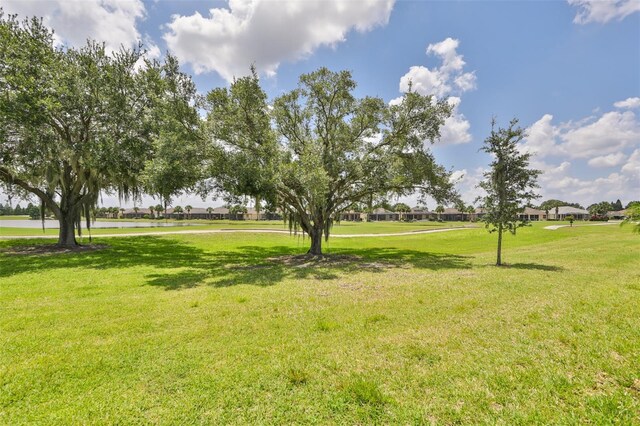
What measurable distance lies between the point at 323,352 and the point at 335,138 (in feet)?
53.6

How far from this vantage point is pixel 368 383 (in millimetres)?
4176

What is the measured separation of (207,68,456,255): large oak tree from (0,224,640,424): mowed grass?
28.9 feet

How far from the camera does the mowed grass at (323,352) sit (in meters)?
3.69

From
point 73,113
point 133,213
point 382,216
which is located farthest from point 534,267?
point 133,213

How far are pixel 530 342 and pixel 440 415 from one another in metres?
3.03

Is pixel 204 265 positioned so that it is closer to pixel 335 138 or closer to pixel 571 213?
pixel 335 138

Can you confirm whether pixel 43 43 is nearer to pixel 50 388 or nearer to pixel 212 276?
pixel 212 276

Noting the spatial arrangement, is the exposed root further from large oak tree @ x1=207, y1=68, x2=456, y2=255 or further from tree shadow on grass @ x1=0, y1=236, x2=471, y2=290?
large oak tree @ x1=207, y1=68, x2=456, y2=255

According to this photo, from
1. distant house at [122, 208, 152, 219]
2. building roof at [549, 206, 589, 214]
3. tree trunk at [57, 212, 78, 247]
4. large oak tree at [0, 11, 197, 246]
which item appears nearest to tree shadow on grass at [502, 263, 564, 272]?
large oak tree at [0, 11, 197, 246]

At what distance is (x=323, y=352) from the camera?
17.1 feet

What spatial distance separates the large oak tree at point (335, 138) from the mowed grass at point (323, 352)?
28.9 feet

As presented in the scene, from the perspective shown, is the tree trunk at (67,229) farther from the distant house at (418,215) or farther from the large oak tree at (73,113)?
the distant house at (418,215)

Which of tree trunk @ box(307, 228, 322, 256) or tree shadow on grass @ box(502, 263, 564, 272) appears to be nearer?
tree shadow on grass @ box(502, 263, 564, 272)

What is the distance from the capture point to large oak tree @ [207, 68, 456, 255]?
16.0m
